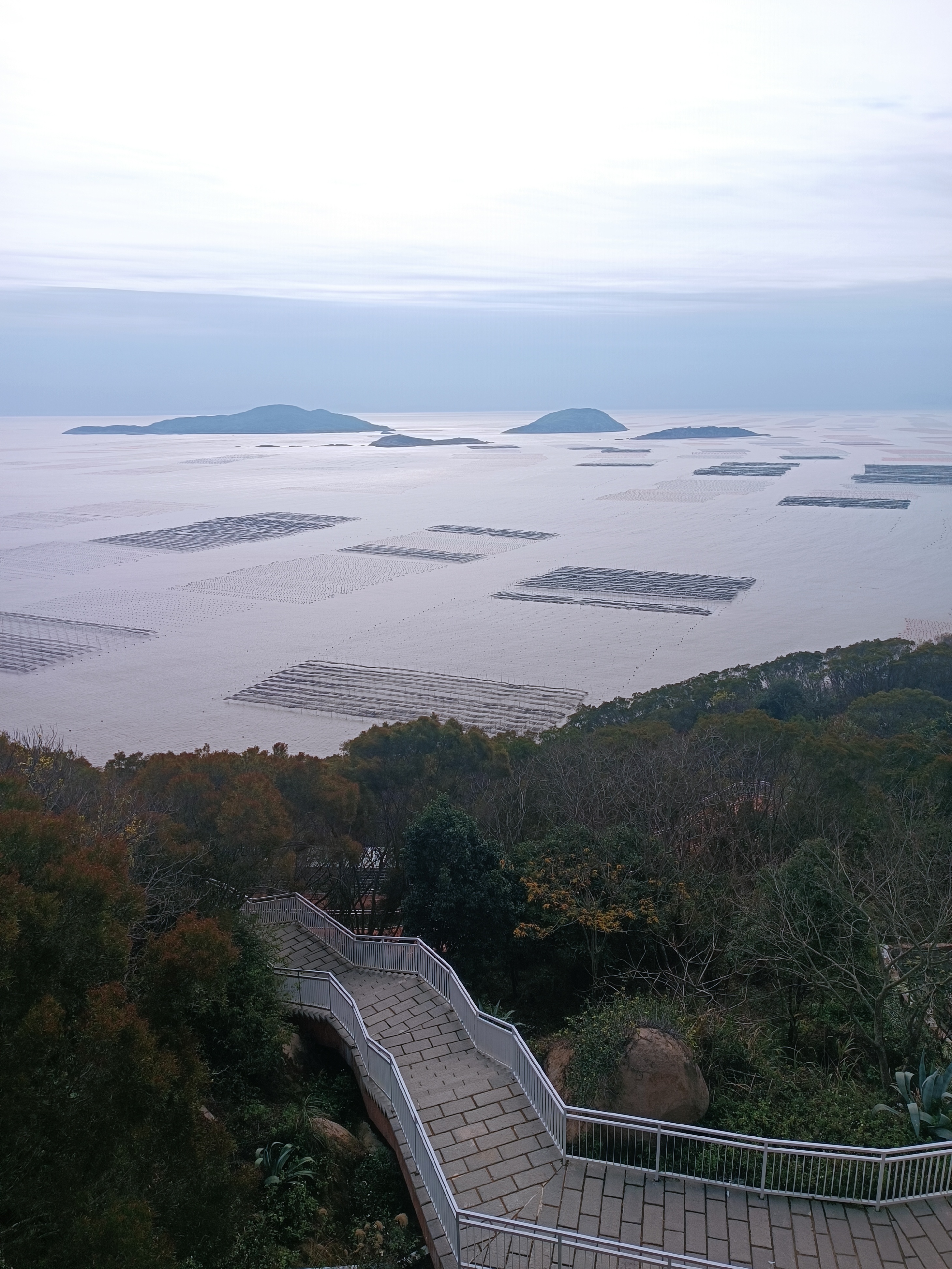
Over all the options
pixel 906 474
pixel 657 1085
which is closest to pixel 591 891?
pixel 657 1085

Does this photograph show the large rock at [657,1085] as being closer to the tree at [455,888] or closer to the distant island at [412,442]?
the tree at [455,888]

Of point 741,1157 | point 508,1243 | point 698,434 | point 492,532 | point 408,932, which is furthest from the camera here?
point 698,434

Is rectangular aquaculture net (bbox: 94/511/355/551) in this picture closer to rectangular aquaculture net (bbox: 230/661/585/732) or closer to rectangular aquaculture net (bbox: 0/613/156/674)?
rectangular aquaculture net (bbox: 0/613/156/674)

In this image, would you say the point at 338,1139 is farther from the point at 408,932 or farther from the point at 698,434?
the point at 698,434

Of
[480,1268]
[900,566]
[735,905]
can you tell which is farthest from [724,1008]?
[900,566]

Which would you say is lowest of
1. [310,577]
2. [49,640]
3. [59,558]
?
[49,640]

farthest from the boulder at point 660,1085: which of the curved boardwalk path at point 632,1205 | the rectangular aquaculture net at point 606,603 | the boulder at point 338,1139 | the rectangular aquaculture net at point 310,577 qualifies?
the rectangular aquaculture net at point 310,577

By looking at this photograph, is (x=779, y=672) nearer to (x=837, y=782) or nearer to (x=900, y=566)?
(x=837, y=782)
